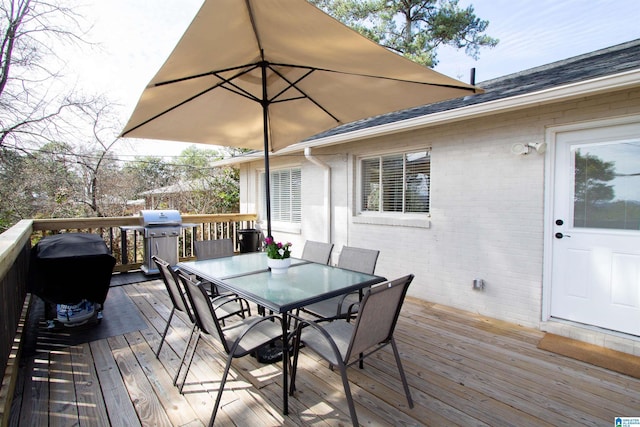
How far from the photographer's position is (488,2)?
35.0 feet

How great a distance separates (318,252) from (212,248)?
4.30 feet

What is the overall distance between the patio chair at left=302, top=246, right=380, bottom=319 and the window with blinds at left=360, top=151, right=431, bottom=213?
1.67m

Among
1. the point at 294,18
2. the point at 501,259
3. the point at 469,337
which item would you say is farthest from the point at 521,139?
the point at 294,18

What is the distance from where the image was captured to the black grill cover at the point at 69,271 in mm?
2945

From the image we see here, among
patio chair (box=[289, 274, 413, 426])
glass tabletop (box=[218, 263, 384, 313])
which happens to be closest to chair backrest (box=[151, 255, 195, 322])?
glass tabletop (box=[218, 263, 384, 313])

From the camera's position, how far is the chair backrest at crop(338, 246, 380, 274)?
122 inches

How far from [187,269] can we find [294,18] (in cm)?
235

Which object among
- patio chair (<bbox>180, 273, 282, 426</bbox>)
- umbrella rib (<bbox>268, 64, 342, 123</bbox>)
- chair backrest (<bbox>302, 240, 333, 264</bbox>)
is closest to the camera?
patio chair (<bbox>180, 273, 282, 426</bbox>)

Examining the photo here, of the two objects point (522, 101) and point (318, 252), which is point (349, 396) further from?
point (522, 101)

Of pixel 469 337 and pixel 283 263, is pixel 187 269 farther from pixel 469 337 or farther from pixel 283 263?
pixel 469 337

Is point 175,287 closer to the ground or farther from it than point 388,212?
closer to the ground

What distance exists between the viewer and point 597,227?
10.1 feet

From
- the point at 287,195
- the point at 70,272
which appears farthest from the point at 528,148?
the point at 70,272

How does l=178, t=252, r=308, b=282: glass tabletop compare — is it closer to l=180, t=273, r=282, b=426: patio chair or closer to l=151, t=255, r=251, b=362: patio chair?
l=151, t=255, r=251, b=362: patio chair
